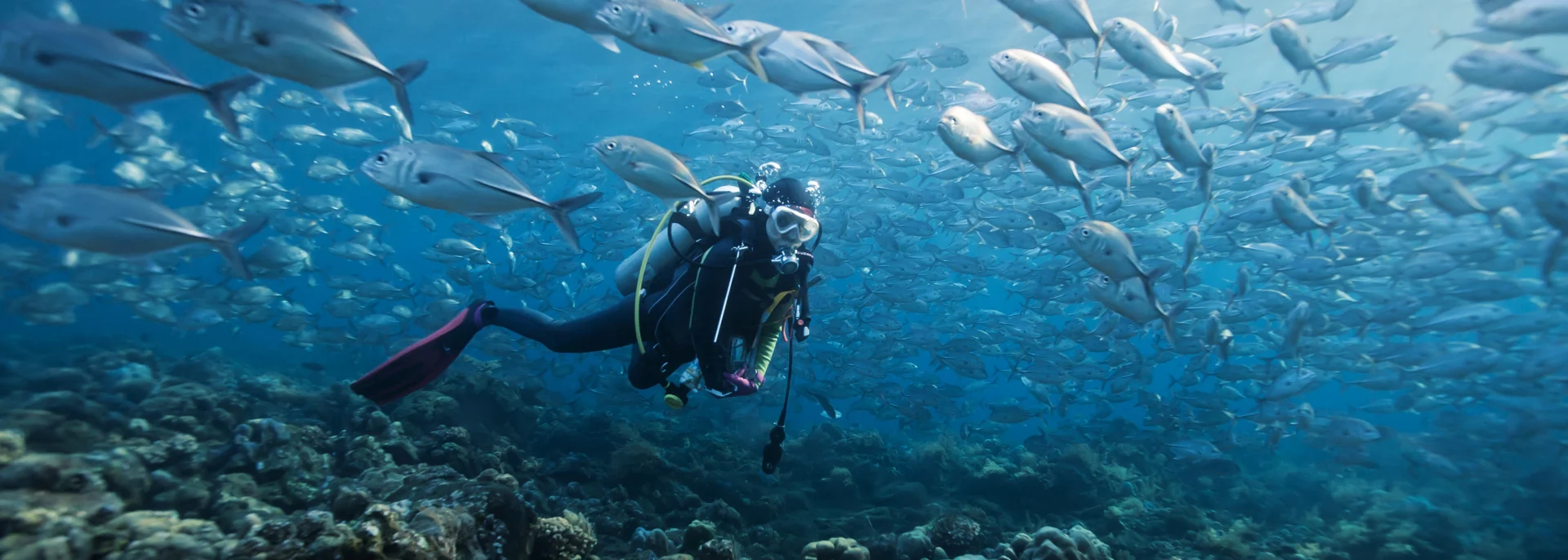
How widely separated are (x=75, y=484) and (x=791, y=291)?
4950 mm

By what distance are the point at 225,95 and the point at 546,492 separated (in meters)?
5.49

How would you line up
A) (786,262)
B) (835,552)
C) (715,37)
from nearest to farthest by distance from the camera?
(715,37)
(786,262)
(835,552)

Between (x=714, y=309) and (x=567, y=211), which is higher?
(x=567, y=211)

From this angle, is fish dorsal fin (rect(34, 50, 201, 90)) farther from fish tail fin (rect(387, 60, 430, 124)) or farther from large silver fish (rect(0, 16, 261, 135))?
fish tail fin (rect(387, 60, 430, 124))

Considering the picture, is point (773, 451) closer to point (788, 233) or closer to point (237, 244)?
point (788, 233)

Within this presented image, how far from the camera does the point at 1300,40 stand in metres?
7.62

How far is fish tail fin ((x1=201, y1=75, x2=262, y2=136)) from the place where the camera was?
3046mm

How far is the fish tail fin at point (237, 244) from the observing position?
3537mm

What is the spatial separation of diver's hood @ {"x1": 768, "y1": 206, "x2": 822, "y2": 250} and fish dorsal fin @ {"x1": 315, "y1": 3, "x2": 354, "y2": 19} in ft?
8.42

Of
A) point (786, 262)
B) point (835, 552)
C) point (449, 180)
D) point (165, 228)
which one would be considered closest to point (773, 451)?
point (835, 552)

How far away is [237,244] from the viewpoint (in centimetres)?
366

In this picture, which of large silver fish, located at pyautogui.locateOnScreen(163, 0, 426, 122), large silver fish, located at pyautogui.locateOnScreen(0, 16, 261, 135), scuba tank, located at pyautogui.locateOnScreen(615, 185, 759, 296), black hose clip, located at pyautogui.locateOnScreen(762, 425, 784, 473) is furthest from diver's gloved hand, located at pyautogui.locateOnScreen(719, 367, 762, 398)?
large silver fish, located at pyautogui.locateOnScreen(0, 16, 261, 135)

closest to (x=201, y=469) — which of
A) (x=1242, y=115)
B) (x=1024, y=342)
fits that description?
(x=1024, y=342)

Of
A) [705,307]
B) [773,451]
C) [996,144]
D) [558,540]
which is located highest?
[996,144]
